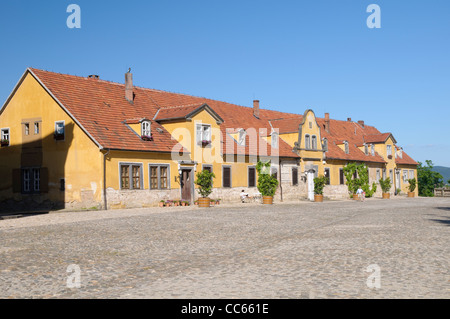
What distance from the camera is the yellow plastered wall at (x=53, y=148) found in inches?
1109

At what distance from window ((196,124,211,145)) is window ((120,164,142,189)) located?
5173 millimetres

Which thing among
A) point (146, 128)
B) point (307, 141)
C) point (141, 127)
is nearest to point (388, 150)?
point (307, 141)

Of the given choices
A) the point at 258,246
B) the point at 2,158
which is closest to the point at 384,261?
the point at 258,246

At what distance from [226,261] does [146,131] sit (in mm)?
21836

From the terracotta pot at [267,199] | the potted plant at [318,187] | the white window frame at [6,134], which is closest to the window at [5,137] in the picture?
the white window frame at [6,134]

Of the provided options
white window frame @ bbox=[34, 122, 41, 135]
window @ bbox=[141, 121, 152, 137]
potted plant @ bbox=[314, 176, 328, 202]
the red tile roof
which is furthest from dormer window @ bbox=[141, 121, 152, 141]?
potted plant @ bbox=[314, 176, 328, 202]

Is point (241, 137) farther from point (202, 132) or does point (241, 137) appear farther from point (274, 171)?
point (202, 132)

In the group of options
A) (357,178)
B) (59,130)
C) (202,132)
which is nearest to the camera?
(59,130)

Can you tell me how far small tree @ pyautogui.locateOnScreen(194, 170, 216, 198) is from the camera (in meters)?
31.6

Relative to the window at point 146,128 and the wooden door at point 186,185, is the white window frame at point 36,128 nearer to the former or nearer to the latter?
the window at point 146,128

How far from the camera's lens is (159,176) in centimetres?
3108

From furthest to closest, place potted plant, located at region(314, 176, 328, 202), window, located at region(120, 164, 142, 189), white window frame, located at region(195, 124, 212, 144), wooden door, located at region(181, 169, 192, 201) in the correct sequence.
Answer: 1. potted plant, located at region(314, 176, 328, 202)
2. white window frame, located at region(195, 124, 212, 144)
3. wooden door, located at region(181, 169, 192, 201)
4. window, located at region(120, 164, 142, 189)

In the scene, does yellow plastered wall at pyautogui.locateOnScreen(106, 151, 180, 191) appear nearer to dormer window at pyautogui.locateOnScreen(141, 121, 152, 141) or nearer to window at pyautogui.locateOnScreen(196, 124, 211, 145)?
dormer window at pyautogui.locateOnScreen(141, 121, 152, 141)
